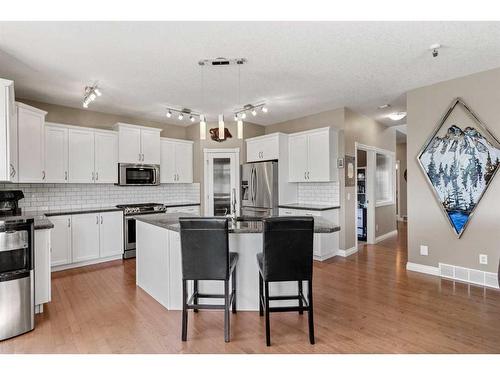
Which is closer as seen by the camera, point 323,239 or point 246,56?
point 246,56

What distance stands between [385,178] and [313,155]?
9.04 feet

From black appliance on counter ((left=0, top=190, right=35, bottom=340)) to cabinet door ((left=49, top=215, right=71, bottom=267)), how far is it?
182 cm

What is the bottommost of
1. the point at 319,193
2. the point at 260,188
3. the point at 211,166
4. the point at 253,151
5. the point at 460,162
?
the point at 319,193

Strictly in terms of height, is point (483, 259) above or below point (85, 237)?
below

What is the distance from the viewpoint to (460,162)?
3.62 metres

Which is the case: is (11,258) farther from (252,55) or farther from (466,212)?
(466,212)

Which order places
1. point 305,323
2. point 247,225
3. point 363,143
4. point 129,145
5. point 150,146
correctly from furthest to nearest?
point 363,143
point 150,146
point 129,145
point 247,225
point 305,323

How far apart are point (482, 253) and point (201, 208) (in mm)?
4739

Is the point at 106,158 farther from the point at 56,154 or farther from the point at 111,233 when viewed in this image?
the point at 111,233

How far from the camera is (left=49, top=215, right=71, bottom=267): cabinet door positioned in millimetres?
4074

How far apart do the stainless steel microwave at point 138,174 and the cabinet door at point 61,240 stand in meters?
1.14

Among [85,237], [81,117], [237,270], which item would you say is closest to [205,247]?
[237,270]

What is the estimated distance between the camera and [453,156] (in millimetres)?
3674
